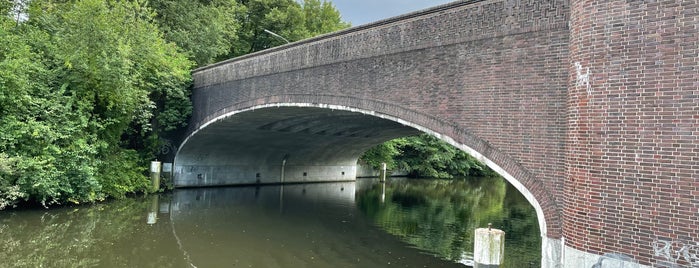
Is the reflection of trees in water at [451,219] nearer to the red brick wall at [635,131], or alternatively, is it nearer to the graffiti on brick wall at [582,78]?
the red brick wall at [635,131]

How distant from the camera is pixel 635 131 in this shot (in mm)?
5512

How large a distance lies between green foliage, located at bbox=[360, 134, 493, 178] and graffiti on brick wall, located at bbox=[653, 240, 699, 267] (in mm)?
26673

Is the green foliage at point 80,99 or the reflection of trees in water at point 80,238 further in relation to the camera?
the green foliage at point 80,99

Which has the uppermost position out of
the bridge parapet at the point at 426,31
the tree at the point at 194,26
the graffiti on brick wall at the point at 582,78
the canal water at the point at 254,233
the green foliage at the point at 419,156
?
the tree at the point at 194,26

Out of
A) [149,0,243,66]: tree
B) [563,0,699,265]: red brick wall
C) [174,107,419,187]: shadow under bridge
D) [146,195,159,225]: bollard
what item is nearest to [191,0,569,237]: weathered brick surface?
[563,0,699,265]: red brick wall

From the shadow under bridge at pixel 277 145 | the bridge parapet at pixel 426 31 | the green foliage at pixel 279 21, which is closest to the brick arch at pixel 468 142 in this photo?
the bridge parapet at pixel 426 31

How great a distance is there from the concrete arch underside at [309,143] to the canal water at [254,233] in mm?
2535

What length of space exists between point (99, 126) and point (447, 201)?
14.8 metres

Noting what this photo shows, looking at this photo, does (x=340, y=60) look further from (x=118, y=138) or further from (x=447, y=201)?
(x=447, y=201)

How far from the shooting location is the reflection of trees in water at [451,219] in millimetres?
11304

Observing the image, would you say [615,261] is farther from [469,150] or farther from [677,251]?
[469,150]

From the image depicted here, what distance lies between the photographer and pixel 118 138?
16672 millimetres

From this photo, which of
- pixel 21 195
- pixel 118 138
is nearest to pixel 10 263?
pixel 21 195

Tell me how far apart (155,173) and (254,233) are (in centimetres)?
827
